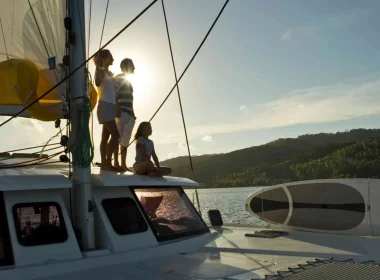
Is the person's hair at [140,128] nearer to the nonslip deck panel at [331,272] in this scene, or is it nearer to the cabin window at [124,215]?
the cabin window at [124,215]

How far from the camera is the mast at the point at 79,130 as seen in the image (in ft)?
18.9

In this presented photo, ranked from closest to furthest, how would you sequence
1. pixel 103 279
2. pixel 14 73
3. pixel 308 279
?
pixel 308 279 → pixel 103 279 → pixel 14 73

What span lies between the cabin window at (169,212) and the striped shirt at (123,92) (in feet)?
5.50

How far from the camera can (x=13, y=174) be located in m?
5.67

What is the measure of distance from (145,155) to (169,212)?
99cm

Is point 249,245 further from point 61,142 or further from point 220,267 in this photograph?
point 61,142

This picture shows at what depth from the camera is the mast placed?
5.77 metres

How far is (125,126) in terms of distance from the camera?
7938 mm

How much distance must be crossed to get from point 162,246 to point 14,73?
3.29 metres

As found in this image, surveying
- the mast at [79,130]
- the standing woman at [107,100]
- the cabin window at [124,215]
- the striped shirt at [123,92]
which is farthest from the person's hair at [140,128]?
the mast at [79,130]

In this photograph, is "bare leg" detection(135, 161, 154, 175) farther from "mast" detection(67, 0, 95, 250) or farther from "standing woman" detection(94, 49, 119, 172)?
"mast" detection(67, 0, 95, 250)

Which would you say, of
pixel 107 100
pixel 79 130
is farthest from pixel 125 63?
pixel 79 130

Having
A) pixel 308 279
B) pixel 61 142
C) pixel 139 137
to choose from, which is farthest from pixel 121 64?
pixel 308 279

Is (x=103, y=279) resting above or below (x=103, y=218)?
below
